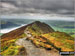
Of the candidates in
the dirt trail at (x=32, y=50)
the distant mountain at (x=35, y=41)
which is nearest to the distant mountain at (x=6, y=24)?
the distant mountain at (x=35, y=41)

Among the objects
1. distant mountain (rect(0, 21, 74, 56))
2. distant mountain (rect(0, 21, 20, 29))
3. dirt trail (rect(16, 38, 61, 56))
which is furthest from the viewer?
distant mountain (rect(0, 21, 20, 29))

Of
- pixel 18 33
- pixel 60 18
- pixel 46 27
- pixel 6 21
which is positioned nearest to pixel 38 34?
pixel 46 27

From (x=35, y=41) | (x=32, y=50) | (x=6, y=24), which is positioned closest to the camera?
(x=32, y=50)

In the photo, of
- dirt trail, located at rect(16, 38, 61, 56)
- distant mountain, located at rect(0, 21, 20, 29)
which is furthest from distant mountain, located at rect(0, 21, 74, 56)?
distant mountain, located at rect(0, 21, 20, 29)

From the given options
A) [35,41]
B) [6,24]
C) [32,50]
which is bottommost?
[32,50]

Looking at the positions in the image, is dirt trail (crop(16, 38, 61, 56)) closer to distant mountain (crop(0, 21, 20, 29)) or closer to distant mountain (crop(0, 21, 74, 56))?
distant mountain (crop(0, 21, 74, 56))

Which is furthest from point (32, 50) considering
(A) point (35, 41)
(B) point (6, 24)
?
(B) point (6, 24)

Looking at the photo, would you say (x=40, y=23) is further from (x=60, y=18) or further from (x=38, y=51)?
(x=38, y=51)

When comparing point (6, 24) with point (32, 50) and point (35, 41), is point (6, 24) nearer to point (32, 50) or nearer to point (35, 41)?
point (35, 41)
